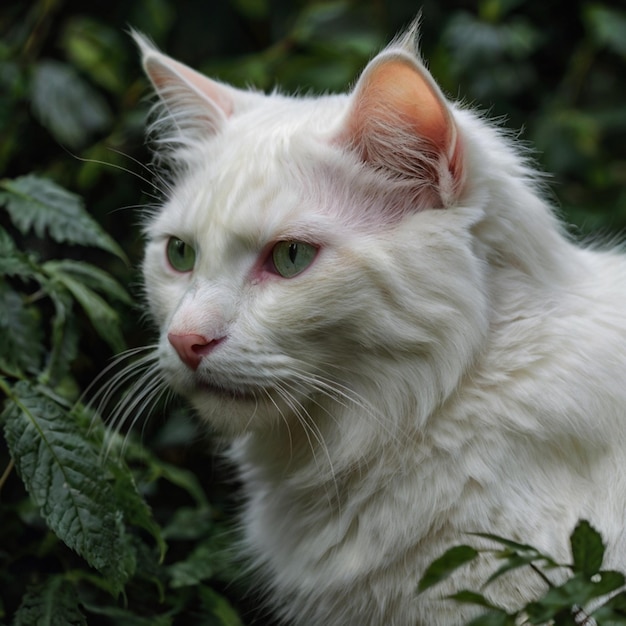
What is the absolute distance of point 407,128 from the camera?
1489 millimetres

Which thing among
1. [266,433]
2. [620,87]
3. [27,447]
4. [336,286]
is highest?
[620,87]

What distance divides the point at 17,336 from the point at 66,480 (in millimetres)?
377

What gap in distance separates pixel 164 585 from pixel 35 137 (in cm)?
171

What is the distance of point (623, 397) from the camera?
5.01ft

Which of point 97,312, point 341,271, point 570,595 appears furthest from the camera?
point 97,312

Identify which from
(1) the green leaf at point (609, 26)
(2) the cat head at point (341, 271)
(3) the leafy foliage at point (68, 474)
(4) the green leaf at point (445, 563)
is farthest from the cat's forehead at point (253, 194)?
(1) the green leaf at point (609, 26)

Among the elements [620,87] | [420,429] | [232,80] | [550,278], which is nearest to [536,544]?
[420,429]

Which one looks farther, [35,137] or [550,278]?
[35,137]

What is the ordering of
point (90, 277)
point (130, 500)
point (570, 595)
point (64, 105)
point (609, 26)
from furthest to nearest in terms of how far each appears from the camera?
point (609, 26) → point (64, 105) → point (90, 277) → point (130, 500) → point (570, 595)

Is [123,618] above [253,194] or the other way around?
the other way around

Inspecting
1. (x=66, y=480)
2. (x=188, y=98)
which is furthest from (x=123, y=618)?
(x=188, y=98)

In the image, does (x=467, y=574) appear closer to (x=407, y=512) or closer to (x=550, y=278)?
(x=407, y=512)

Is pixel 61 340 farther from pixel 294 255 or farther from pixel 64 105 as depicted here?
pixel 64 105

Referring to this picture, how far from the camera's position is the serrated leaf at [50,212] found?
6.05 feet
